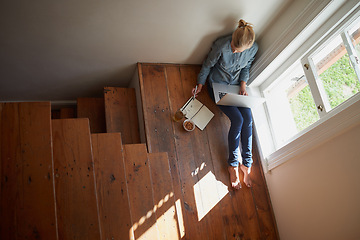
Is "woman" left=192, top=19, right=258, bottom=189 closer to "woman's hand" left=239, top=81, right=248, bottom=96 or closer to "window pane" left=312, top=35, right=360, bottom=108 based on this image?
"woman's hand" left=239, top=81, right=248, bottom=96

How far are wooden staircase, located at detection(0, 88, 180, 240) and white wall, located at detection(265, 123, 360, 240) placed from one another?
0.92 meters

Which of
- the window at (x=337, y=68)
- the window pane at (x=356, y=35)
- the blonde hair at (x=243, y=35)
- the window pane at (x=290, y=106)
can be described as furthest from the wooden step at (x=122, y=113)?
the window pane at (x=356, y=35)

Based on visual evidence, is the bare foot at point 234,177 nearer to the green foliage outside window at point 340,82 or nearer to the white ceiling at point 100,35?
the green foliage outside window at point 340,82

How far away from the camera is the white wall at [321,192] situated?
209 centimetres

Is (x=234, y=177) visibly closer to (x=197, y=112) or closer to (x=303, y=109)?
(x=197, y=112)

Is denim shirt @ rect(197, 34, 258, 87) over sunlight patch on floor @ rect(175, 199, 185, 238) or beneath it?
over

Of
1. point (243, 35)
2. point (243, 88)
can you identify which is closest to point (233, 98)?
point (243, 88)

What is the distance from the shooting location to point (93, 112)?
3.37 meters

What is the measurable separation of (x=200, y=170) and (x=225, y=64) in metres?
0.93

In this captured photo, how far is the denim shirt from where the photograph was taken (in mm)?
2826

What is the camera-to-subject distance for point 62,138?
201 centimetres

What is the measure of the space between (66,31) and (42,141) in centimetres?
106

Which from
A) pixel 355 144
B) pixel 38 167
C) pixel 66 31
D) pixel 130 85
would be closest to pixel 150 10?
pixel 66 31

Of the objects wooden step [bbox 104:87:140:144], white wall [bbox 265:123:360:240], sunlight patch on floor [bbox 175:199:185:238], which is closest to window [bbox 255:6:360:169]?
white wall [bbox 265:123:360:240]
